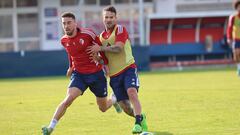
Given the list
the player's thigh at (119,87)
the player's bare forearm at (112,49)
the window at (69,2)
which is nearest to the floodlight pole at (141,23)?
the window at (69,2)

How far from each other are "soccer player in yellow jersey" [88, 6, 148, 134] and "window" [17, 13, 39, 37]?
90.0 ft

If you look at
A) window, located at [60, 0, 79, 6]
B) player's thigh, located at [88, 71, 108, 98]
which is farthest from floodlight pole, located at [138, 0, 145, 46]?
player's thigh, located at [88, 71, 108, 98]

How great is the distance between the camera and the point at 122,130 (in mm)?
11828

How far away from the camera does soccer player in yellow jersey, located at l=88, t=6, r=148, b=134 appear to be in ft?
36.8

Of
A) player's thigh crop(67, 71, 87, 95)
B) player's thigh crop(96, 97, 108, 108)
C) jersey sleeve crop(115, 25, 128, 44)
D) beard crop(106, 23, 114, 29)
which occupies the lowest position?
player's thigh crop(96, 97, 108, 108)

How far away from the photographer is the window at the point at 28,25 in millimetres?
38594

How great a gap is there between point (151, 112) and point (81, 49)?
11.2ft

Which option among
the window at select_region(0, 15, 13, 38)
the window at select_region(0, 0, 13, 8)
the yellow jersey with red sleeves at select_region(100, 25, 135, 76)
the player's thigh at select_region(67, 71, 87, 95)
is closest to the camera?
the yellow jersey with red sleeves at select_region(100, 25, 135, 76)

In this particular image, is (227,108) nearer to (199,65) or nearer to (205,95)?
(205,95)

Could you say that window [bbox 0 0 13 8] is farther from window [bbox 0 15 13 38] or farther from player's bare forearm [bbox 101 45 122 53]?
player's bare forearm [bbox 101 45 122 53]

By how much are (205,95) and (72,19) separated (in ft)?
24.7

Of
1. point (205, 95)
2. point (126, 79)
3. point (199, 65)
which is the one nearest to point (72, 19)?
point (126, 79)

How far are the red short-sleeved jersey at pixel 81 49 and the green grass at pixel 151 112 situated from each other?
3.49ft

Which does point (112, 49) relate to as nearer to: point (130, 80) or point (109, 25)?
point (109, 25)
